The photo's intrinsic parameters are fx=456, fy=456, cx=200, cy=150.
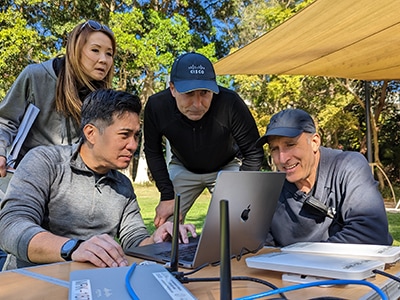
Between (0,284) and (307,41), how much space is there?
3.17 metres

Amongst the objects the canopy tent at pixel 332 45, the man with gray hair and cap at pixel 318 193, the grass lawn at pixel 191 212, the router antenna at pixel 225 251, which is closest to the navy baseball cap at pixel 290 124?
the man with gray hair and cap at pixel 318 193

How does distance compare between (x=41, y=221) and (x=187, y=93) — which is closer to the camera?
(x=41, y=221)

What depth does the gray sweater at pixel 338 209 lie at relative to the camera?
4.56 ft

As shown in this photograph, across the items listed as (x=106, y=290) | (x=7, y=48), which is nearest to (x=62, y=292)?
(x=106, y=290)

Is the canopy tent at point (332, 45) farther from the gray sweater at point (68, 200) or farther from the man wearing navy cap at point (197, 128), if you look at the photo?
the gray sweater at point (68, 200)

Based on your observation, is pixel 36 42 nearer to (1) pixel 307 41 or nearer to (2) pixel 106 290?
(1) pixel 307 41

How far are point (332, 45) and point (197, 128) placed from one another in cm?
188

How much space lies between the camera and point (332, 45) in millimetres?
3738

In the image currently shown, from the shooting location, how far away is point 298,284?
3.11 ft

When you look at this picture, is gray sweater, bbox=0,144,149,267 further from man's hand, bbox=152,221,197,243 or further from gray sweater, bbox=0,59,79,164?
gray sweater, bbox=0,59,79,164

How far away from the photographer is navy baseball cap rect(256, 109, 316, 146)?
156 cm

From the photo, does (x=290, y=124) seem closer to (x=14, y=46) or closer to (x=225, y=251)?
(x=225, y=251)

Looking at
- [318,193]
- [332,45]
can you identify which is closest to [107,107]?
[318,193]

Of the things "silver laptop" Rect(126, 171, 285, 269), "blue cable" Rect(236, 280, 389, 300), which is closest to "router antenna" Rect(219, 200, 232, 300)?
"blue cable" Rect(236, 280, 389, 300)
